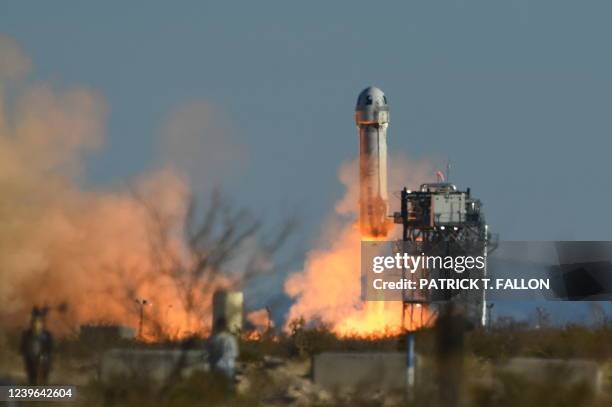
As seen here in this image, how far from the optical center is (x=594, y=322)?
44.7 meters

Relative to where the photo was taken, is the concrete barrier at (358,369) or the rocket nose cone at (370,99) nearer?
the concrete barrier at (358,369)

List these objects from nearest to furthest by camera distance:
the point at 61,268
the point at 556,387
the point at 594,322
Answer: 1. the point at 556,387
2. the point at 594,322
3. the point at 61,268

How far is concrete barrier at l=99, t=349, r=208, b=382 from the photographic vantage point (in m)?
29.0

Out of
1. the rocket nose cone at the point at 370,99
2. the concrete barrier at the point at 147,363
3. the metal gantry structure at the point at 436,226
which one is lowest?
the concrete barrier at the point at 147,363

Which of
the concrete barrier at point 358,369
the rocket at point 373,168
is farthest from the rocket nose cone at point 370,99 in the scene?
the concrete barrier at point 358,369

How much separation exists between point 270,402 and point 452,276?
37301mm

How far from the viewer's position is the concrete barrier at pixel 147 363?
29.0 meters

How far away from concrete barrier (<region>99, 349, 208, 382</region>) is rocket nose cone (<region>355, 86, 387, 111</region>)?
38117mm

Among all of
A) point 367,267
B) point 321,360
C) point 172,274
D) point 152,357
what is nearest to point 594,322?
point 321,360

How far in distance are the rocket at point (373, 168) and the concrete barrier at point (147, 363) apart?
3687 cm

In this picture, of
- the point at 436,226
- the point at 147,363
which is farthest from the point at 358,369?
the point at 436,226

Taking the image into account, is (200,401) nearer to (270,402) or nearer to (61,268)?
(270,402)

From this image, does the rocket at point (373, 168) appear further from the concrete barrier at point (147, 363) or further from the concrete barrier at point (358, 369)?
the concrete barrier at point (147, 363)

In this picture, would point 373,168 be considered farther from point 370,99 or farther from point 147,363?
point 147,363
